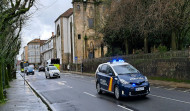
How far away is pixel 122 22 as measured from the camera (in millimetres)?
28734

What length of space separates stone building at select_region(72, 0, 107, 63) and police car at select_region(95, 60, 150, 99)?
5546cm

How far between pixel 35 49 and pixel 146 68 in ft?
413

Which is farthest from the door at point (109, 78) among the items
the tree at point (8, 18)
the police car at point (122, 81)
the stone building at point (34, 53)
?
the stone building at point (34, 53)

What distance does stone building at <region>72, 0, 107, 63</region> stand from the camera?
69.9 m

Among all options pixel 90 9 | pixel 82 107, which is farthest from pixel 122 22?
pixel 90 9

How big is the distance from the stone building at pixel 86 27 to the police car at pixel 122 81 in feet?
182

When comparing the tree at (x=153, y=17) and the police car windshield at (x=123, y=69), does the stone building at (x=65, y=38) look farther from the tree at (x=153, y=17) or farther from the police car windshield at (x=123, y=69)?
the police car windshield at (x=123, y=69)

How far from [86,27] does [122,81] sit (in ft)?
199

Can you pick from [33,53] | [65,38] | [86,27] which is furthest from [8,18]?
[33,53]

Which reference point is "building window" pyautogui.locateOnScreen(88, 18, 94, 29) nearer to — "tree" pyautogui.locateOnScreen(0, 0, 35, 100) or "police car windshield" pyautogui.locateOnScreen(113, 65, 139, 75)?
"tree" pyautogui.locateOnScreen(0, 0, 35, 100)

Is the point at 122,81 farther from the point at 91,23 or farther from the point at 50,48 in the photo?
the point at 50,48

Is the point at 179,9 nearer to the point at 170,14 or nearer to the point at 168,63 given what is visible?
the point at 170,14

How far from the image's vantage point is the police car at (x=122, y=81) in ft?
36.9

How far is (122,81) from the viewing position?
11406mm
